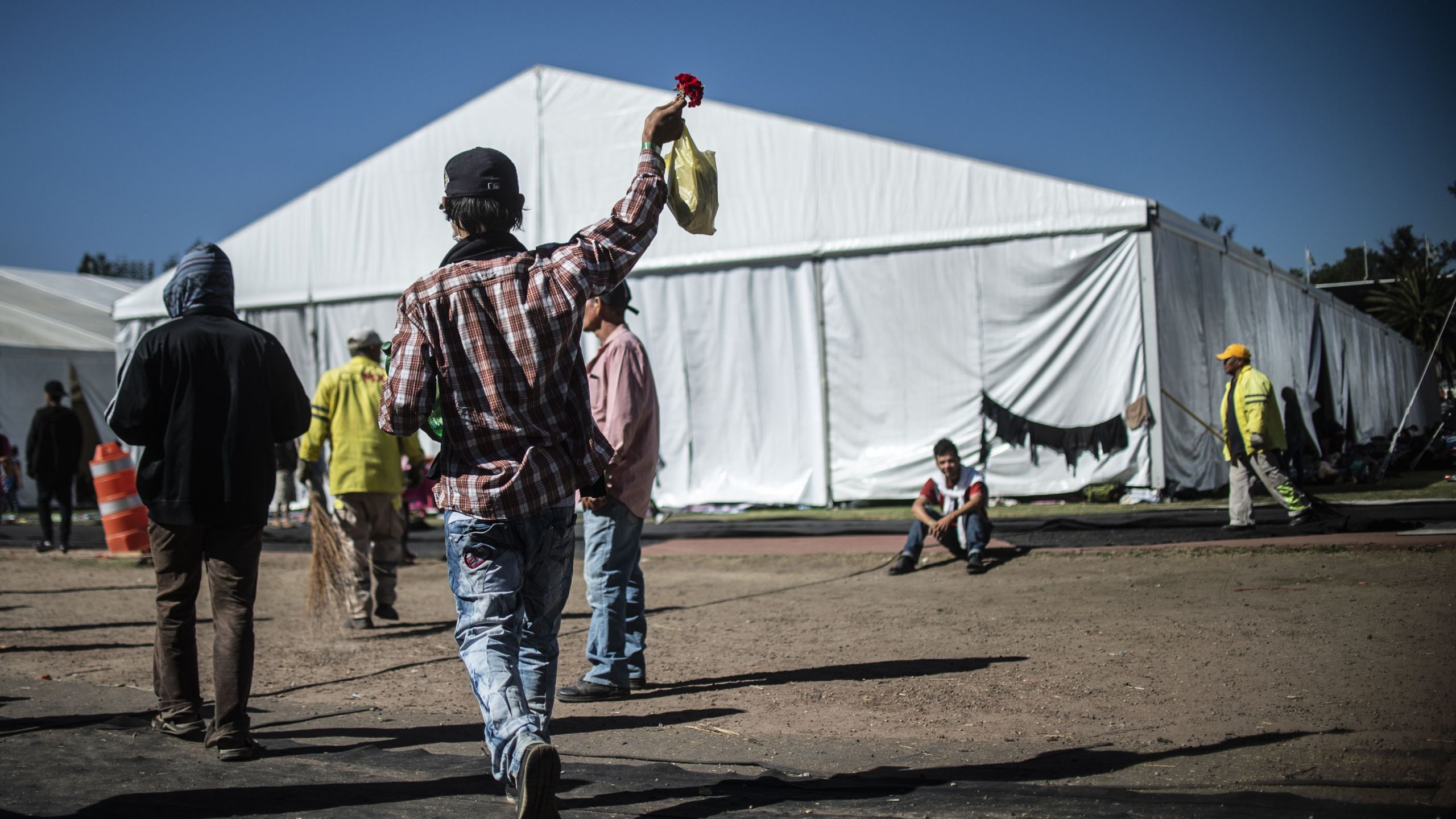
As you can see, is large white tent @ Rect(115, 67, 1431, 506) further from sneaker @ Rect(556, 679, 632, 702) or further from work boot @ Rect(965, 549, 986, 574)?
sneaker @ Rect(556, 679, 632, 702)

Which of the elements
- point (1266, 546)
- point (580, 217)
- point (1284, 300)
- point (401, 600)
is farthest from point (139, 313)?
point (1284, 300)

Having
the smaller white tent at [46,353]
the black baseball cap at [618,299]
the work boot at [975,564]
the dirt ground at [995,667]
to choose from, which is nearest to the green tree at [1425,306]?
the work boot at [975,564]

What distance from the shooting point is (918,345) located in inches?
524

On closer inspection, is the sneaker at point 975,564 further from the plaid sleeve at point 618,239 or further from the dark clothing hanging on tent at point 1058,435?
the plaid sleeve at point 618,239

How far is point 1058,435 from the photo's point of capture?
12.6 meters

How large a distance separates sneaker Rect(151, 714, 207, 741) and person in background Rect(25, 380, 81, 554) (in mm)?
9448

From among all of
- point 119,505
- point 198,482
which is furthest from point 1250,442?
point 119,505

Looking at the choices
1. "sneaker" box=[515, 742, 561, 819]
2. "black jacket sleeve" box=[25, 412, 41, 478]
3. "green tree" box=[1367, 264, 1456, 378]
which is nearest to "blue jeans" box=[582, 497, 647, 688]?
"sneaker" box=[515, 742, 561, 819]

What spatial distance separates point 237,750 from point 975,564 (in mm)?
5709

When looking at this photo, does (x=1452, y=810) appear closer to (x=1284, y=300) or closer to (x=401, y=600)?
(x=401, y=600)

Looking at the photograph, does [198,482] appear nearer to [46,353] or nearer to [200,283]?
[200,283]

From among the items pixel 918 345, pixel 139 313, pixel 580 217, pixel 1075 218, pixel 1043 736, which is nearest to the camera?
pixel 1043 736

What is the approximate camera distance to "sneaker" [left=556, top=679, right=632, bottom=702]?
16.4 ft

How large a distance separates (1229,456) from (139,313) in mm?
15630
